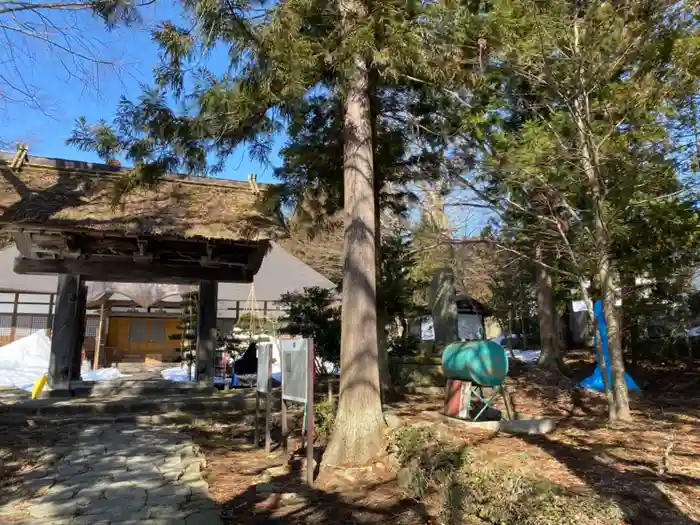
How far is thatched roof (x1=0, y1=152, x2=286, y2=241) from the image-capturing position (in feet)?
28.7

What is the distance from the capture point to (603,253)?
6.95m

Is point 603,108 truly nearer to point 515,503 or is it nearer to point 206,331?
point 515,503

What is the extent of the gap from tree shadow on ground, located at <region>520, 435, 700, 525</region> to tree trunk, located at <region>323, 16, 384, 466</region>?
179cm

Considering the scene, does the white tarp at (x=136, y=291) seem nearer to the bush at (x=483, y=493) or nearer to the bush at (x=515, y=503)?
the bush at (x=483, y=493)

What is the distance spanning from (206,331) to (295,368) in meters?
5.87

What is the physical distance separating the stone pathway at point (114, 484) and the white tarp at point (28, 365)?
23.2 feet

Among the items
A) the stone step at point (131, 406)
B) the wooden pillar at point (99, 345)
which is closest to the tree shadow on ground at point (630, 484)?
the stone step at point (131, 406)

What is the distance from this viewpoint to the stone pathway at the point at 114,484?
4.27 m

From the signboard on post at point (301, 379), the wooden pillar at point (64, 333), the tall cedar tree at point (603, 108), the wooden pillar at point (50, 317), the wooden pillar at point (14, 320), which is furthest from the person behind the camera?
the wooden pillar at point (14, 320)

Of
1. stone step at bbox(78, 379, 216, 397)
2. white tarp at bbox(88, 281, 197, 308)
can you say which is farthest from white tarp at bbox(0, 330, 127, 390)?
stone step at bbox(78, 379, 216, 397)

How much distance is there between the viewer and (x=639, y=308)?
39.2ft

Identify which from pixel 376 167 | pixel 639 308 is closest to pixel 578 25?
pixel 376 167

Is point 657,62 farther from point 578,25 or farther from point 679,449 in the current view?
point 679,449

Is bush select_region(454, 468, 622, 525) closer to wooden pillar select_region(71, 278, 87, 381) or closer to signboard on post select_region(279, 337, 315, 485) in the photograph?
signboard on post select_region(279, 337, 315, 485)
